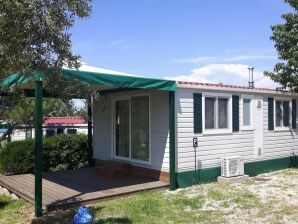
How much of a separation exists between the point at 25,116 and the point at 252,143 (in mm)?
7101

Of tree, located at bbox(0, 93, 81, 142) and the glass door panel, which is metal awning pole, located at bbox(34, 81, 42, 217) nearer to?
tree, located at bbox(0, 93, 81, 142)

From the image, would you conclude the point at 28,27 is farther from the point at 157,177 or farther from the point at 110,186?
the point at 157,177

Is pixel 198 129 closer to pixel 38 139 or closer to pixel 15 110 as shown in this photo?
pixel 38 139

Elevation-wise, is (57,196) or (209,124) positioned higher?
(209,124)

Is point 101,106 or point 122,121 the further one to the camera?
point 101,106

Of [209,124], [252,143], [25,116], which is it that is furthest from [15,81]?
[252,143]

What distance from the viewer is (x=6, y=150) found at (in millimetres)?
11305

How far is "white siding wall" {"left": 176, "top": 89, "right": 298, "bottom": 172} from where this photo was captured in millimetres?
9109

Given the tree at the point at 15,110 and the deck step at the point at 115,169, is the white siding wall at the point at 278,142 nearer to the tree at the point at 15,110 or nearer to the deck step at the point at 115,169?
the deck step at the point at 115,169

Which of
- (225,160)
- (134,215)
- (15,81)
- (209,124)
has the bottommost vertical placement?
(134,215)

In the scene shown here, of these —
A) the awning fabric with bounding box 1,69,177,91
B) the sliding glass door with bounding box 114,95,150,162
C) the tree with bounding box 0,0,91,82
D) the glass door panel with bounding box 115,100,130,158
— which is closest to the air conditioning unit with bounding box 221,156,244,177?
the sliding glass door with bounding box 114,95,150,162

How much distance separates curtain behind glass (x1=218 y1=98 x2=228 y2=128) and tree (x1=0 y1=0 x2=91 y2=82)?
19.5ft

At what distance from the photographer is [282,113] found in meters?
12.1

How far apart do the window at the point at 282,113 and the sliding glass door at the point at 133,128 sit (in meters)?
4.40
